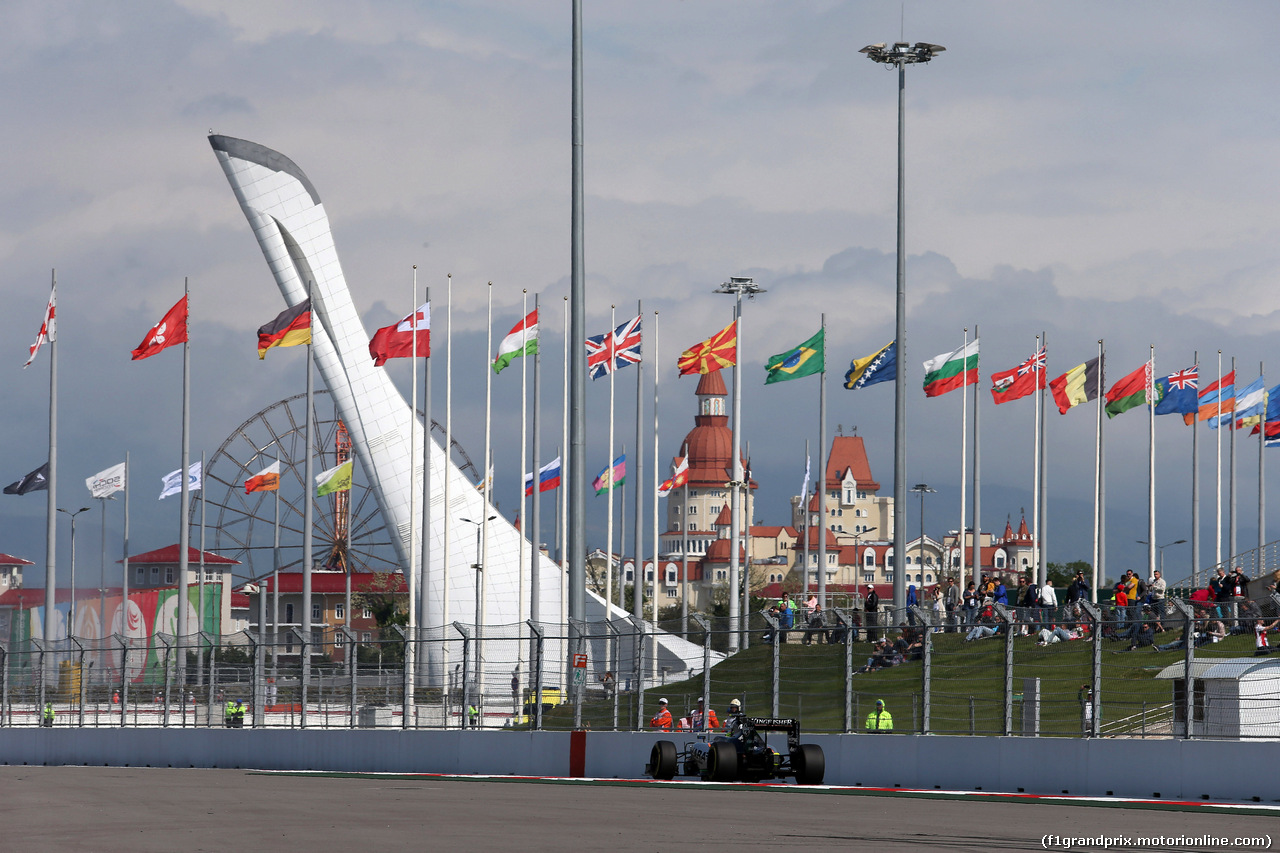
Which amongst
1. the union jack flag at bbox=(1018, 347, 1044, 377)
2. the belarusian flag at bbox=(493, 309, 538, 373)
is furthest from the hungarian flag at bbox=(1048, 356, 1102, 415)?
the belarusian flag at bbox=(493, 309, 538, 373)

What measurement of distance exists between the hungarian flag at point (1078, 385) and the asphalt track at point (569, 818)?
88.3 ft

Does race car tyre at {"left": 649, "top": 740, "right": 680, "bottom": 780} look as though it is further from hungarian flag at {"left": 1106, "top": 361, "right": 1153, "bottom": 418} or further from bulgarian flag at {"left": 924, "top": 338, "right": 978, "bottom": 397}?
hungarian flag at {"left": 1106, "top": 361, "right": 1153, "bottom": 418}

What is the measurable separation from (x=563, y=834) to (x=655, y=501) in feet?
128

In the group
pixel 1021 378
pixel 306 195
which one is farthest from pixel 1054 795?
pixel 306 195

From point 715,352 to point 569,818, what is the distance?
28.2 meters

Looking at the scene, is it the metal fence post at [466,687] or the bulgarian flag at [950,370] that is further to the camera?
the bulgarian flag at [950,370]

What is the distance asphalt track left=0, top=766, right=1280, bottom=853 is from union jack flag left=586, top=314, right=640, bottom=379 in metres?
21.4

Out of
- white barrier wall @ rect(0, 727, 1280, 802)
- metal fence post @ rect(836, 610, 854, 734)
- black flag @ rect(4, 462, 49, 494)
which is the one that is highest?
black flag @ rect(4, 462, 49, 494)

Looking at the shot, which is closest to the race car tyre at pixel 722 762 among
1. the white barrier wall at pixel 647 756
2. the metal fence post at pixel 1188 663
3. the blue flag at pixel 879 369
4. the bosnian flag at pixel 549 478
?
the white barrier wall at pixel 647 756

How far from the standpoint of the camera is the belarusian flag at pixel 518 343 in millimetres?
40062

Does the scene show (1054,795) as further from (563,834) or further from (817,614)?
(817,614)

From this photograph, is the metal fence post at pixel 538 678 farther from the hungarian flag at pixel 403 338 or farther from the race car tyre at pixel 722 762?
the hungarian flag at pixel 403 338

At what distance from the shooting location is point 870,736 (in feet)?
66.9

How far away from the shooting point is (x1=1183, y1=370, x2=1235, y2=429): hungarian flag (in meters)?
50.7
